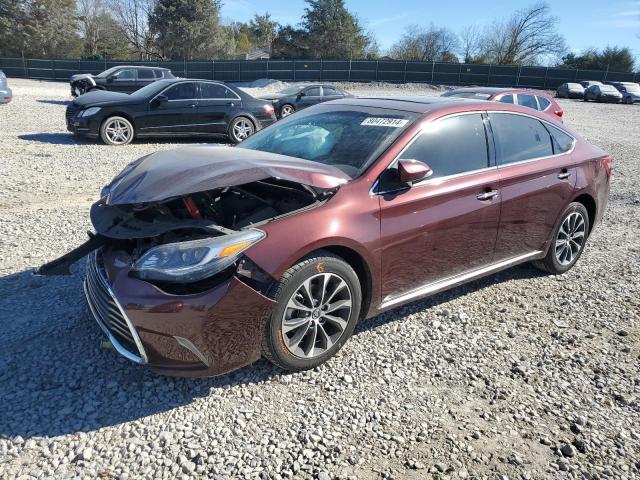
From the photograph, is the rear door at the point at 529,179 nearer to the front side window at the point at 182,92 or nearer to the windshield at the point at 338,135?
the windshield at the point at 338,135

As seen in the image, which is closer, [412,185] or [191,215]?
[191,215]

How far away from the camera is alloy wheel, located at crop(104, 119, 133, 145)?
412 inches

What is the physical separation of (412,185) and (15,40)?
185ft

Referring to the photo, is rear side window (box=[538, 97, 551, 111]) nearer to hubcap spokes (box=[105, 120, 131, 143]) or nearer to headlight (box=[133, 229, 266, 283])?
hubcap spokes (box=[105, 120, 131, 143])

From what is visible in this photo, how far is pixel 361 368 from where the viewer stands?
10.6ft

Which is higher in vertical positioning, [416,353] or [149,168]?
[149,168]

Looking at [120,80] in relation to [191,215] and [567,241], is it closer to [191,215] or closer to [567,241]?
[191,215]

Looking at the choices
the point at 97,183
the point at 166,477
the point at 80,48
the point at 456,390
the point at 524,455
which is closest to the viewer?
the point at 166,477

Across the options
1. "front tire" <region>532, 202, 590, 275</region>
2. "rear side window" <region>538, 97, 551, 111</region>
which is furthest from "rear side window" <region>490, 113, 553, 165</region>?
"rear side window" <region>538, 97, 551, 111</region>

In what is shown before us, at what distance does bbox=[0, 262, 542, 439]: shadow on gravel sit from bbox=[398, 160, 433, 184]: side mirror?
3.90ft

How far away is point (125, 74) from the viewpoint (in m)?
18.8

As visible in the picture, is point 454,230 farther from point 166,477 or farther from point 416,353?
point 166,477

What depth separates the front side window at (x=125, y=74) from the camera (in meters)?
18.7

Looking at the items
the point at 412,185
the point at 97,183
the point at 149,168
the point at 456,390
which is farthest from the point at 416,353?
the point at 97,183
